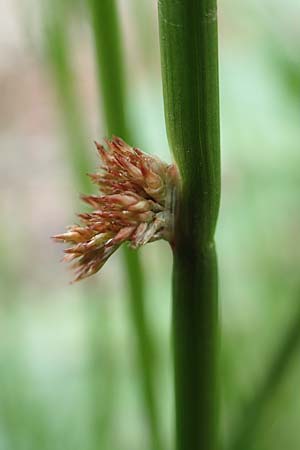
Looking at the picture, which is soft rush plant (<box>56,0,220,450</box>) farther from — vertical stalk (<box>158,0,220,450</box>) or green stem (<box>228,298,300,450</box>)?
green stem (<box>228,298,300,450</box>)

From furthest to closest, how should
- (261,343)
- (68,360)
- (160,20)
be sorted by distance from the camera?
(68,360) → (261,343) → (160,20)

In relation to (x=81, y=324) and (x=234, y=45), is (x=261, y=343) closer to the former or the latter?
(x=81, y=324)

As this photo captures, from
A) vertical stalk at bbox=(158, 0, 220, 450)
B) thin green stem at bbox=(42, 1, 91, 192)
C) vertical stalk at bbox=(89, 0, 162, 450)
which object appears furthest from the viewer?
thin green stem at bbox=(42, 1, 91, 192)

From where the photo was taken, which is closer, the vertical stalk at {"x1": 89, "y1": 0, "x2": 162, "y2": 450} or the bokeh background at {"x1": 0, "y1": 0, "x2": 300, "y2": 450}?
the vertical stalk at {"x1": 89, "y1": 0, "x2": 162, "y2": 450}

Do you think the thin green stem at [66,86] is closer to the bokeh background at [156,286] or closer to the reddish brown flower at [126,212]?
the bokeh background at [156,286]

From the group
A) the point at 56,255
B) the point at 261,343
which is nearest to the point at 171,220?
the point at 261,343

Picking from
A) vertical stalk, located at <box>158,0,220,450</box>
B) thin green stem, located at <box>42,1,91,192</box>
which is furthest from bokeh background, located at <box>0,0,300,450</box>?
vertical stalk, located at <box>158,0,220,450</box>

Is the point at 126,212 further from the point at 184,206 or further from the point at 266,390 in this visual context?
the point at 266,390

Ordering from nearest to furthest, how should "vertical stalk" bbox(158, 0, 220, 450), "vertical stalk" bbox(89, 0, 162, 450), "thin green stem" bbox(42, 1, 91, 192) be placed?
"vertical stalk" bbox(158, 0, 220, 450)
"vertical stalk" bbox(89, 0, 162, 450)
"thin green stem" bbox(42, 1, 91, 192)
